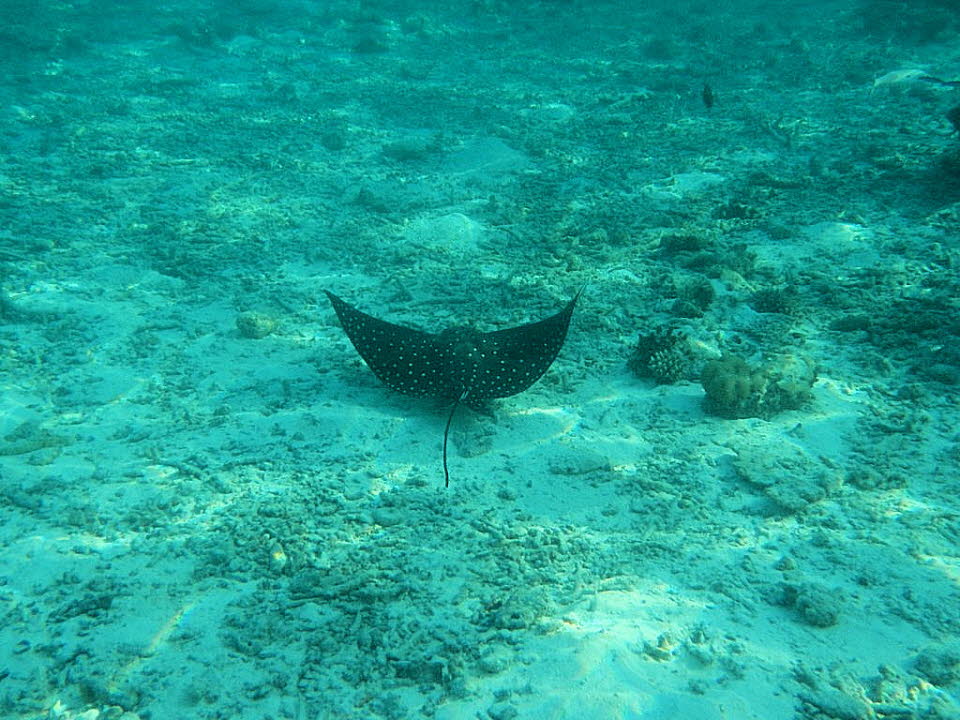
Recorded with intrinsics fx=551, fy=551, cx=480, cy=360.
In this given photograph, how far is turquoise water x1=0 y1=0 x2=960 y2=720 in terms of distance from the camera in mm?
3189

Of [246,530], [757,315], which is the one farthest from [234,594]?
[757,315]

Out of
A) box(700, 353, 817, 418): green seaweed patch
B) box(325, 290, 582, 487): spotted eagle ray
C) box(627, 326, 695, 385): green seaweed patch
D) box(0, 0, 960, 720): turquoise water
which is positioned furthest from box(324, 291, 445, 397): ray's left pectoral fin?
box(700, 353, 817, 418): green seaweed patch

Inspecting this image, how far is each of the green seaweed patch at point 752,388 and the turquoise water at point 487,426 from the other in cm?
3

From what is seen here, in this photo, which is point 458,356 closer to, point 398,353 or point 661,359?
point 398,353

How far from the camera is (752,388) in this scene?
16.8ft

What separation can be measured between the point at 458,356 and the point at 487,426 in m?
0.77

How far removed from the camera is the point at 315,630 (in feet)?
11.2

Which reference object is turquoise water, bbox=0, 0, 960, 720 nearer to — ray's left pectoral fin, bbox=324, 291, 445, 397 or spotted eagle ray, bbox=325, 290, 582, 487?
spotted eagle ray, bbox=325, 290, 582, 487

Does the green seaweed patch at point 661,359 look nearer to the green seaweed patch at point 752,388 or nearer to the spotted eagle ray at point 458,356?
the green seaweed patch at point 752,388

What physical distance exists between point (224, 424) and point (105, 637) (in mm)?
2144

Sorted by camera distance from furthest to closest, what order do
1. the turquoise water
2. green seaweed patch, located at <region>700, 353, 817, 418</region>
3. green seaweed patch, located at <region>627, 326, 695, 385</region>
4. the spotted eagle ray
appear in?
green seaweed patch, located at <region>627, 326, 695, 385</region> < green seaweed patch, located at <region>700, 353, 817, 418</region> < the spotted eagle ray < the turquoise water

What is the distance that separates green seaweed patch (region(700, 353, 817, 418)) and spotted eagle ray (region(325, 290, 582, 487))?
1.55 meters

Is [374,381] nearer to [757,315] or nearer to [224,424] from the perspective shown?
[224,424]

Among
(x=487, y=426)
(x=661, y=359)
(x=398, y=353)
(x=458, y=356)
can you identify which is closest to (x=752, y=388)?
(x=661, y=359)
